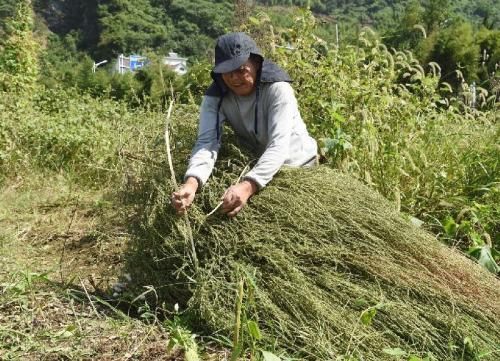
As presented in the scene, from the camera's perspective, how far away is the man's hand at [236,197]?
2.19 meters

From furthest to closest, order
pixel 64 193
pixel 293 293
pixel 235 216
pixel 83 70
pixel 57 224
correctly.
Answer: pixel 83 70, pixel 64 193, pixel 57 224, pixel 235 216, pixel 293 293

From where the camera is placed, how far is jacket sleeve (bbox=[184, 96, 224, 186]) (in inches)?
91.7

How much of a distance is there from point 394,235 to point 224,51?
3.41 feet

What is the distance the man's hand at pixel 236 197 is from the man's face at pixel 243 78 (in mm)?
485

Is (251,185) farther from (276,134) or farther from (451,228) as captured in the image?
(451,228)

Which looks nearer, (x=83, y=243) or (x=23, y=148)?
(x=83, y=243)

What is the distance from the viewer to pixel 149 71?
1641 centimetres

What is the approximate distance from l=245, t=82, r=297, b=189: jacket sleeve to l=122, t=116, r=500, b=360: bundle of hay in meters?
0.10

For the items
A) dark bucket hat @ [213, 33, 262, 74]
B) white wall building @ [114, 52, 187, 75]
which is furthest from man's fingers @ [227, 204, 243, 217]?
white wall building @ [114, 52, 187, 75]

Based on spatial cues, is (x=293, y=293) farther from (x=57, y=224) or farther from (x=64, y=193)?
(x=64, y=193)

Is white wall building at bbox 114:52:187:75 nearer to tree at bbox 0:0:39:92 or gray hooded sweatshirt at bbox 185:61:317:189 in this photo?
tree at bbox 0:0:39:92

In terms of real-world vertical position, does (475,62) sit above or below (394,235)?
below

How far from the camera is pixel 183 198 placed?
221 cm

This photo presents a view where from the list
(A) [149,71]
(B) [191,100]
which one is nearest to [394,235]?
(B) [191,100]
